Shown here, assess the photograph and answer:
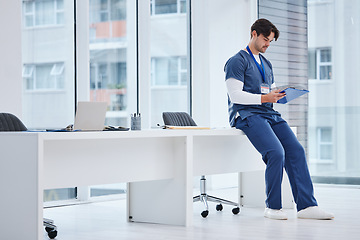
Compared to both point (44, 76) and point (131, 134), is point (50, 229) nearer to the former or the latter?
point (131, 134)

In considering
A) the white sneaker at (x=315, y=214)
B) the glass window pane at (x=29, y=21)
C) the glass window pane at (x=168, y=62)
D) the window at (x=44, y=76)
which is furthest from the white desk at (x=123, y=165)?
the glass window pane at (x=168, y=62)

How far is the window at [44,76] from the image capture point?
16.4 feet

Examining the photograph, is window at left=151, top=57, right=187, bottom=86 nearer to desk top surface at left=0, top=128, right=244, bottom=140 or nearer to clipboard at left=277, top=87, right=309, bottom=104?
desk top surface at left=0, top=128, right=244, bottom=140

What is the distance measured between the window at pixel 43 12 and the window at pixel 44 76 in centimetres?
38

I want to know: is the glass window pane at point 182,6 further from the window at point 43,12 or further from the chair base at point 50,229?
the chair base at point 50,229

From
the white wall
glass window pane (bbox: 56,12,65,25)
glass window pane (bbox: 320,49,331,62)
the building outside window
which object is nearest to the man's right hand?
the white wall

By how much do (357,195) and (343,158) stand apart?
784mm

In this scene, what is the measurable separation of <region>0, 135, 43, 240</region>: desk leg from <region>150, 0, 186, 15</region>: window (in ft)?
11.7

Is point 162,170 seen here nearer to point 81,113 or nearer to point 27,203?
point 81,113

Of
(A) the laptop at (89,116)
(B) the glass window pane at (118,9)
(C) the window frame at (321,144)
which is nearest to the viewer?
(A) the laptop at (89,116)

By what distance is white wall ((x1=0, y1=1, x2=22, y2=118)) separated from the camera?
4461mm

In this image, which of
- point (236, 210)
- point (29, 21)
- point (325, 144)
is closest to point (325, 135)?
point (325, 144)

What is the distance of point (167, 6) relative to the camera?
644 cm

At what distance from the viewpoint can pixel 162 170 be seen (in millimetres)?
3777
